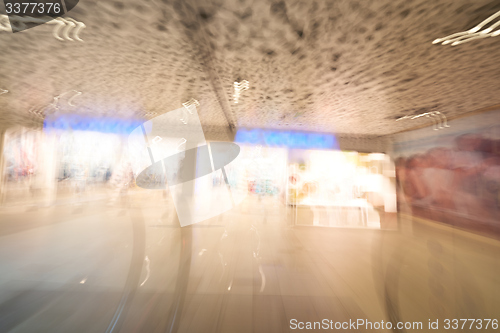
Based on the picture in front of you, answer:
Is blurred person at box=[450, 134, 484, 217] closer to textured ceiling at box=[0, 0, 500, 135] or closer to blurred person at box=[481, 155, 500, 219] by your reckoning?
blurred person at box=[481, 155, 500, 219]

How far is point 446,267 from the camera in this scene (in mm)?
2660

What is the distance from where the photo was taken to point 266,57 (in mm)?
1784

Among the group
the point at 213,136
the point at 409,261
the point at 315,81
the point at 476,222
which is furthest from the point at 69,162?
the point at 476,222

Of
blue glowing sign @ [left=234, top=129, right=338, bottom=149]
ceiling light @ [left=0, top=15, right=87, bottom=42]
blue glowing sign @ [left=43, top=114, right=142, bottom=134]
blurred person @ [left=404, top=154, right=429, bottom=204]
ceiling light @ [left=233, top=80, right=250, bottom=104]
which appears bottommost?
blurred person @ [left=404, top=154, right=429, bottom=204]

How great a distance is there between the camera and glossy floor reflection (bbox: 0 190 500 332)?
1595mm

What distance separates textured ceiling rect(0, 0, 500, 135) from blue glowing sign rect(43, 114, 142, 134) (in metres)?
0.92

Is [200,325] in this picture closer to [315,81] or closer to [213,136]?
[315,81]

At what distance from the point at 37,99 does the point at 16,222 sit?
3.10 metres

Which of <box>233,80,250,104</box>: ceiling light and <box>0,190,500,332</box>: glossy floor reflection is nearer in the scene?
<box>0,190,500,332</box>: glossy floor reflection

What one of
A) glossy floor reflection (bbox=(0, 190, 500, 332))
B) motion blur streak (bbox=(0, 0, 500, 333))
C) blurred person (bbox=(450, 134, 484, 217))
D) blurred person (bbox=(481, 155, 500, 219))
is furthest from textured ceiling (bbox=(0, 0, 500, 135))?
glossy floor reflection (bbox=(0, 190, 500, 332))

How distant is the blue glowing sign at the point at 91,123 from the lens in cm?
429

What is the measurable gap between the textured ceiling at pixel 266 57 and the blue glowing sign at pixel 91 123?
0.92 m

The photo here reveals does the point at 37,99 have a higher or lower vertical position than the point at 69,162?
higher

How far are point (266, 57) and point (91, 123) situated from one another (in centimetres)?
496
